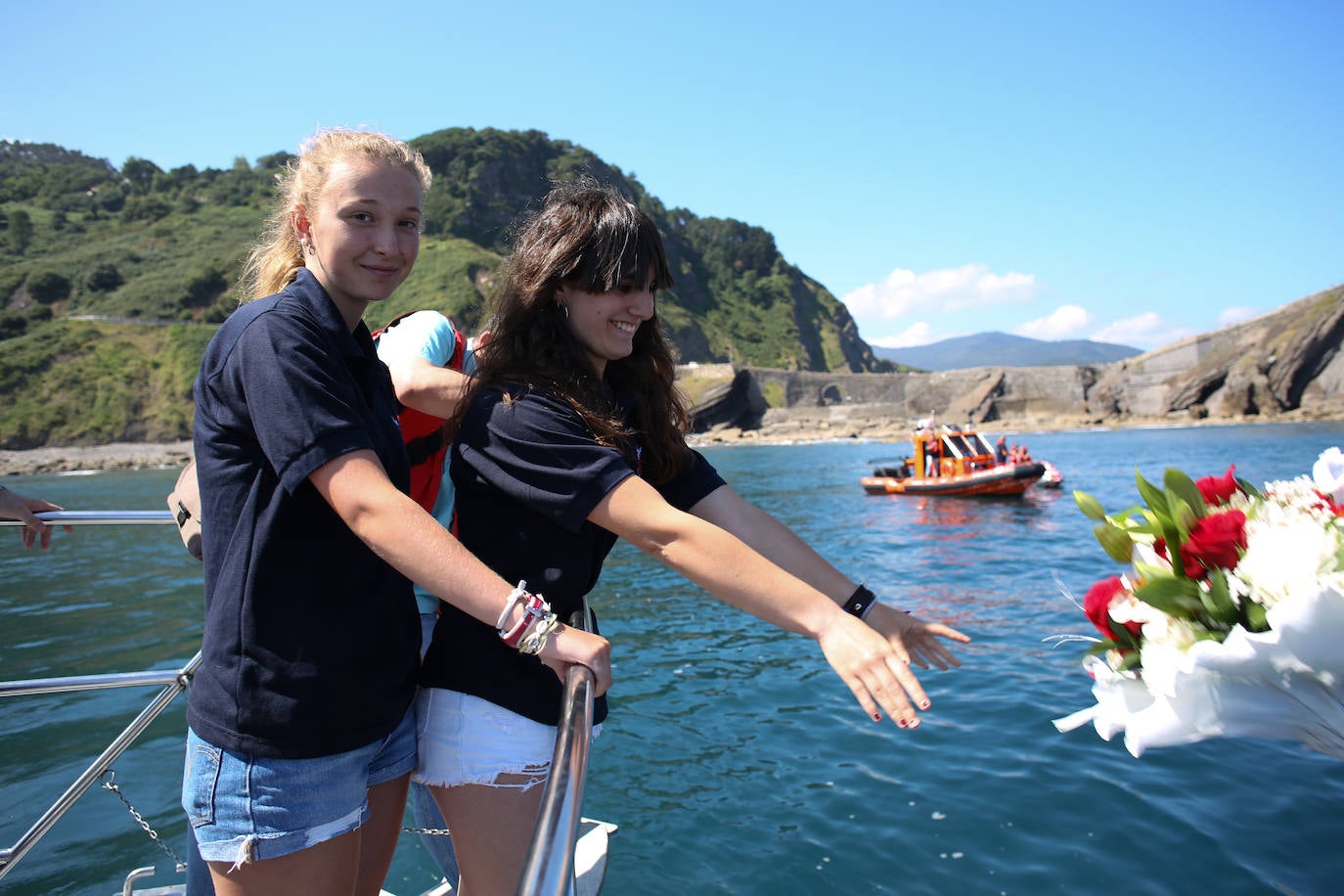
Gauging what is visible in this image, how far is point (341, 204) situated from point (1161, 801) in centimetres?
522

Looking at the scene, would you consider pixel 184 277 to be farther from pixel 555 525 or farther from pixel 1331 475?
pixel 1331 475

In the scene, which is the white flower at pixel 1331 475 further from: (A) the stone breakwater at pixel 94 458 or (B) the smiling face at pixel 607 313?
(A) the stone breakwater at pixel 94 458

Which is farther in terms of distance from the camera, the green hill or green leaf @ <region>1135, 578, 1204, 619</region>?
the green hill

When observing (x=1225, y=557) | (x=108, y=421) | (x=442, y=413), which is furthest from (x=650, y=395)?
(x=108, y=421)

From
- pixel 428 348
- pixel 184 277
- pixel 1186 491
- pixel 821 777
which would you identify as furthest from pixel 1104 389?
pixel 184 277

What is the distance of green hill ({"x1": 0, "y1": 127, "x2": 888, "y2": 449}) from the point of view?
52.8 metres

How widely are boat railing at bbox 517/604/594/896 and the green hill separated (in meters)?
1.09

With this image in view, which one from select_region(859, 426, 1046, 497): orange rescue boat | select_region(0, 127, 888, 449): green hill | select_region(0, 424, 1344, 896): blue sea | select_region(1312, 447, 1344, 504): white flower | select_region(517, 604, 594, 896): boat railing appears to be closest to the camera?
select_region(517, 604, 594, 896): boat railing

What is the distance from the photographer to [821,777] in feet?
17.3

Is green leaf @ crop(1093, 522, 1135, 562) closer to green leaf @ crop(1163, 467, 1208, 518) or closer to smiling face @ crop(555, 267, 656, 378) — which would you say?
green leaf @ crop(1163, 467, 1208, 518)

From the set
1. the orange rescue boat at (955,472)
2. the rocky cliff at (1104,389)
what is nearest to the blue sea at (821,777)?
the orange rescue boat at (955,472)

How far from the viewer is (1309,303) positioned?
54344 millimetres

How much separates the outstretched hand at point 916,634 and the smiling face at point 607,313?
84 centimetres

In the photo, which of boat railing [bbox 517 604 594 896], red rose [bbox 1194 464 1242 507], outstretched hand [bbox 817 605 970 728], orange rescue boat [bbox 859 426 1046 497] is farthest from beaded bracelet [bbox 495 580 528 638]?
orange rescue boat [bbox 859 426 1046 497]
